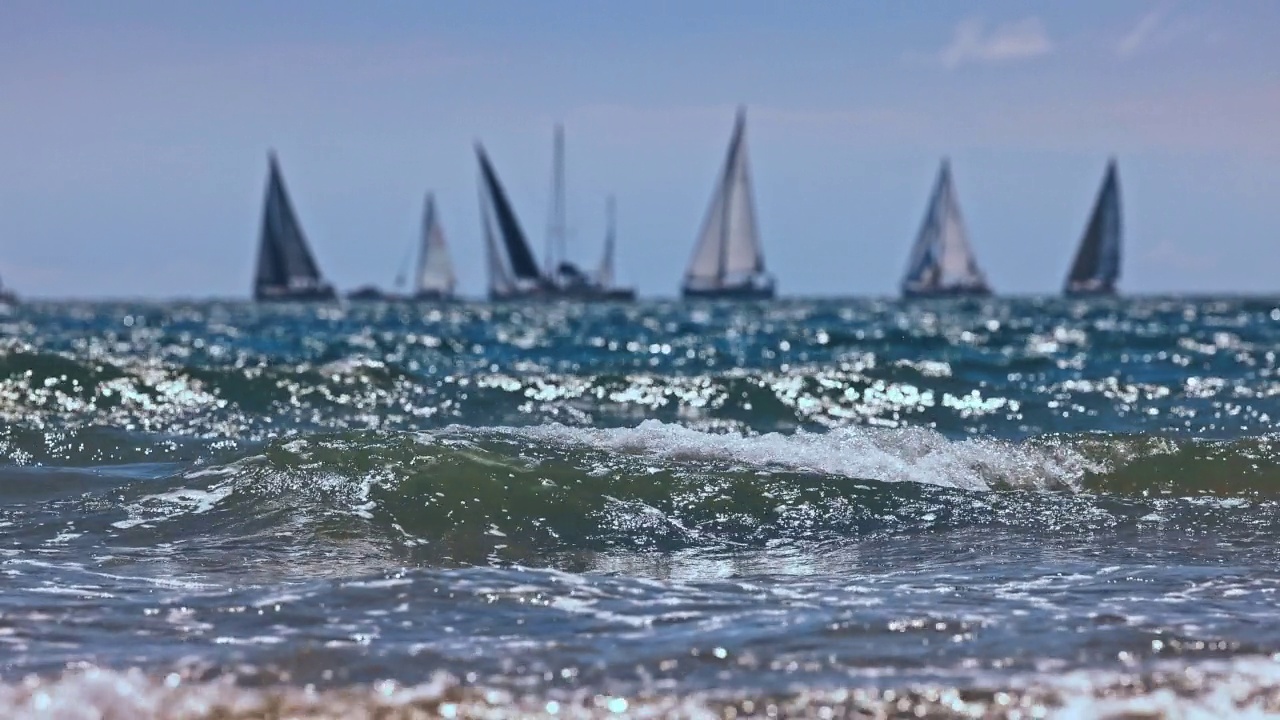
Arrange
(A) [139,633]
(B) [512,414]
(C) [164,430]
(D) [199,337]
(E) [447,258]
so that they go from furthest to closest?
(E) [447,258] < (D) [199,337] < (B) [512,414] < (C) [164,430] < (A) [139,633]

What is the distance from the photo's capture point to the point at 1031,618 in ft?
18.9

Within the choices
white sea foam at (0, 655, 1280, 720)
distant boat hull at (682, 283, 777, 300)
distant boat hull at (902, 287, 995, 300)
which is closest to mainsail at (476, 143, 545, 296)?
distant boat hull at (682, 283, 777, 300)

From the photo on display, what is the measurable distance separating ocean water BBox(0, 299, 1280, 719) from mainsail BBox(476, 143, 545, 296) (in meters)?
55.5

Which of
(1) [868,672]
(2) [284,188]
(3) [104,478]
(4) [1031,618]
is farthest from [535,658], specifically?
(2) [284,188]

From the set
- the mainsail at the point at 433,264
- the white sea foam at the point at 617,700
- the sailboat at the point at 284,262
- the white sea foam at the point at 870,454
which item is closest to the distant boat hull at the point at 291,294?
the sailboat at the point at 284,262

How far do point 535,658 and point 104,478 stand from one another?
5.81 m

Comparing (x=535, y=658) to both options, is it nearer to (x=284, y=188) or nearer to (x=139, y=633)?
(x=139, y=633)

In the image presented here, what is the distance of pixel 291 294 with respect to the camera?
9156 cm

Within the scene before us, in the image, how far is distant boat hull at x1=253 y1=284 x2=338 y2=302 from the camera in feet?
299

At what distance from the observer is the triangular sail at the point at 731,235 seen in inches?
3017

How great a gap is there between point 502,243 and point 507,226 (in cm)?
104

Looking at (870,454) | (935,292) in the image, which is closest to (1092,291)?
(935,292)

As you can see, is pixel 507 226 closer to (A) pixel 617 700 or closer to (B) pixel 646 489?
(B) pixel 646 489

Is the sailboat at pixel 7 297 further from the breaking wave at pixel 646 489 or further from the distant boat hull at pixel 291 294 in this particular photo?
the breaking wave at pixel 646 489
